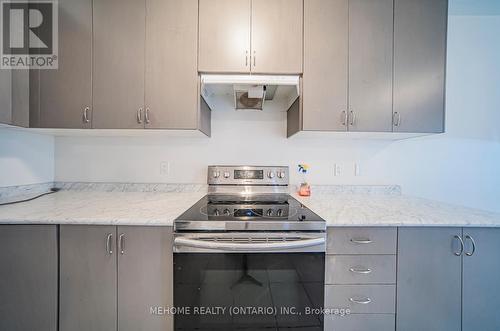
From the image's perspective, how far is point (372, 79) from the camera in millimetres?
1504

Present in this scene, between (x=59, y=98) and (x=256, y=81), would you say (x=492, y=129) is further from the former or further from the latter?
(x=59, y=98)

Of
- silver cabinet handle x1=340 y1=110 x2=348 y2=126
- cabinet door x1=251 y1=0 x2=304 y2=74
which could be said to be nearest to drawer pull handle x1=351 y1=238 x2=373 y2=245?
silver cabinet handle x1=340 y1=110 x2=348 y2=126

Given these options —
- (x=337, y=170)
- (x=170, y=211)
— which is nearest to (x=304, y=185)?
(x=337, y=170)

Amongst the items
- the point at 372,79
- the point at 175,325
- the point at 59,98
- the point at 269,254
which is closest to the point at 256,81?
the point at 372,79

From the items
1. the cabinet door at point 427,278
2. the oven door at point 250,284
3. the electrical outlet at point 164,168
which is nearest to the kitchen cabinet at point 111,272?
the oven door at point 250,284

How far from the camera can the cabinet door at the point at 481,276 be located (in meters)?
1.13

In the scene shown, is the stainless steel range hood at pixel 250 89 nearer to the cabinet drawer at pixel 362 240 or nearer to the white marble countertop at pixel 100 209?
the white marble countertop at pixel 100 209

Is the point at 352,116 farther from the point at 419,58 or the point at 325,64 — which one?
the point at 419,58

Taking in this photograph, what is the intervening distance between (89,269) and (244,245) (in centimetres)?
83

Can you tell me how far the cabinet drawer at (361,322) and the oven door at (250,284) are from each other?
0.07 m

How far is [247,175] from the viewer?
1.87 meters

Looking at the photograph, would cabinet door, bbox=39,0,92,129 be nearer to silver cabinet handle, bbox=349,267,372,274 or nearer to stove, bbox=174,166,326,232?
stove, bbox=174,166,326,232

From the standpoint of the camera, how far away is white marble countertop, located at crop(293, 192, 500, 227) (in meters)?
1.12

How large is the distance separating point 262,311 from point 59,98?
6.19 ft
